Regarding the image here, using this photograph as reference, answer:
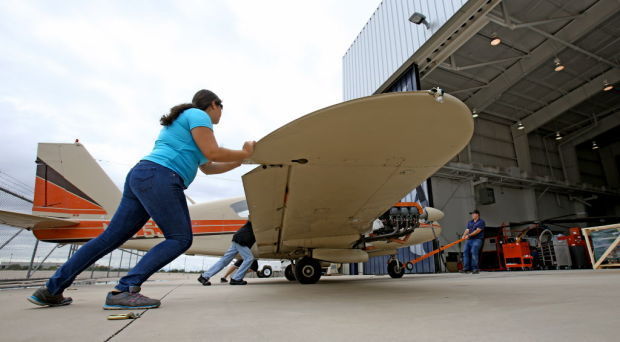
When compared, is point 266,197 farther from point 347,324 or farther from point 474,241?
point 474,241

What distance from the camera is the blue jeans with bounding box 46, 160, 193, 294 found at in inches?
76.1

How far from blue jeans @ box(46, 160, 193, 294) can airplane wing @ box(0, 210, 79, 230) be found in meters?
3.53

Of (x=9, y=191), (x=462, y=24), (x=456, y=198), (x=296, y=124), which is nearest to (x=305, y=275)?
(x=296, y=124)

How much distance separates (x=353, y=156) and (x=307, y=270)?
2992mm

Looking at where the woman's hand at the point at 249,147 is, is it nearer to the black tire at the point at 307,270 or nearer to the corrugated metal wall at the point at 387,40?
the black tire at the point at 307,270

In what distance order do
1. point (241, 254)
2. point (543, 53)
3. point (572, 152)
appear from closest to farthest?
point (241, 254) < point (543, 53) < point (572, 152)

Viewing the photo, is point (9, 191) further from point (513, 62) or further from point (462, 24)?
point (513, 62)

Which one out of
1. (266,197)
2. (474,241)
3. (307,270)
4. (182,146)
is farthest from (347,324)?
(474,241)

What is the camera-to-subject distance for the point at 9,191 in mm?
6125

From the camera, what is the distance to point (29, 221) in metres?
4.81

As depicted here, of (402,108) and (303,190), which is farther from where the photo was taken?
(303,190)

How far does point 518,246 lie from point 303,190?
9615mm

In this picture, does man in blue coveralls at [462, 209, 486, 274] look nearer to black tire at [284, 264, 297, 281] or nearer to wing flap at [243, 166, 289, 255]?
black tire at [284, 264, 297, 281]

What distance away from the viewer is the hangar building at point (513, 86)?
9516 millimetres
